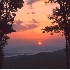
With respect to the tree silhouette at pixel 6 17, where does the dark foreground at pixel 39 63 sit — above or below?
below

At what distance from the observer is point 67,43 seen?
1314 inches

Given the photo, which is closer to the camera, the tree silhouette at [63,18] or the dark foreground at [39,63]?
the tree silhouette at [63,18]

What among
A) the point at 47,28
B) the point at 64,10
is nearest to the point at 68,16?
the point at 64,10

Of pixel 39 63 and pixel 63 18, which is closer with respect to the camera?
pixel 63 18

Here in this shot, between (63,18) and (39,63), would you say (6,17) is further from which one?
(39,63)

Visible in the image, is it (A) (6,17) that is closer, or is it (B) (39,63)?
(A) (6,17)

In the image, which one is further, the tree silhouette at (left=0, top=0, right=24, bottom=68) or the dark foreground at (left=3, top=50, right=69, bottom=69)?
the dark foreground at (left=3, top=50, right=69, bottom=69)

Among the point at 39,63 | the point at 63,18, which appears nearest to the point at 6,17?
the point at 63,18

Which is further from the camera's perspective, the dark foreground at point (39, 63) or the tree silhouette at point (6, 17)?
the dark foreground at point (39, 63)

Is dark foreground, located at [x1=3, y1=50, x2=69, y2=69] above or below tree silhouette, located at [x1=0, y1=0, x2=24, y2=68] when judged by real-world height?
below

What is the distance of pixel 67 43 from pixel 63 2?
6048mm

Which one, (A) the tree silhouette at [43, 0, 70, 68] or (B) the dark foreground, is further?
(B) the dark foreground

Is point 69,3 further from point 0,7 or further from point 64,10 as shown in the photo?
point 0,7

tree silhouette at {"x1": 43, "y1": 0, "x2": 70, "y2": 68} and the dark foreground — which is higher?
tree silhouette at {"x1": 43, "y1": 0, "x2": 70, "y2": 68}
